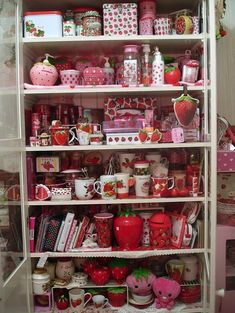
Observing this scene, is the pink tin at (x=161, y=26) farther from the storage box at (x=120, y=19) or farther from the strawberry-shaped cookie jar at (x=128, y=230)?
the strawberry-shaped cookie jar at (x=128, y=230)

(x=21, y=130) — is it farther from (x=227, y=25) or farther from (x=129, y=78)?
(x=227, y=25)

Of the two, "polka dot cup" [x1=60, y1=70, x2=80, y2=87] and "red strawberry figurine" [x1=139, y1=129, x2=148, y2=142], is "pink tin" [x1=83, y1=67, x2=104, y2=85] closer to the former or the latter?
"polka dot cup" [x1=60, y1=70, x2=80, y2=87]

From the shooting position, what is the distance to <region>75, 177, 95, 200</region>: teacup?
5.80ft

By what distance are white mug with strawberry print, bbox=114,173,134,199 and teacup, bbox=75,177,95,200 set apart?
137mm

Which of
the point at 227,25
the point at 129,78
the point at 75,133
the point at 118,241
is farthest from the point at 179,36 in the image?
the point at 118,241

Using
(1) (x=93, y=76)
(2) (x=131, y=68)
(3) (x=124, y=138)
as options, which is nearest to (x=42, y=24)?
(1) (x=93, y=76)

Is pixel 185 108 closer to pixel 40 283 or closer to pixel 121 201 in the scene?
pixel 121 201

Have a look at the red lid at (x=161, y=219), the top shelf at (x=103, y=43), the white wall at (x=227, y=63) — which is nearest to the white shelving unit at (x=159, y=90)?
the top shelf at (x=103, y=43)

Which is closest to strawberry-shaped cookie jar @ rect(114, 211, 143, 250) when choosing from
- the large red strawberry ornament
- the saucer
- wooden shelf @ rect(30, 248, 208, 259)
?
wooden shelf @ rect(30, 248, 208, 259)

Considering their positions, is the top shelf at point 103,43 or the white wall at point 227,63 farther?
the white wall at point 227,63

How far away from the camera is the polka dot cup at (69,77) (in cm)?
179

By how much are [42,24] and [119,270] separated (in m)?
1.36

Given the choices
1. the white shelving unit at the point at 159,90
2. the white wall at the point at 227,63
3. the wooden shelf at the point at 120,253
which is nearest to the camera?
the white shelving unit at the point at 159,90

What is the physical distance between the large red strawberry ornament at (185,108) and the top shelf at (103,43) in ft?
1.02
